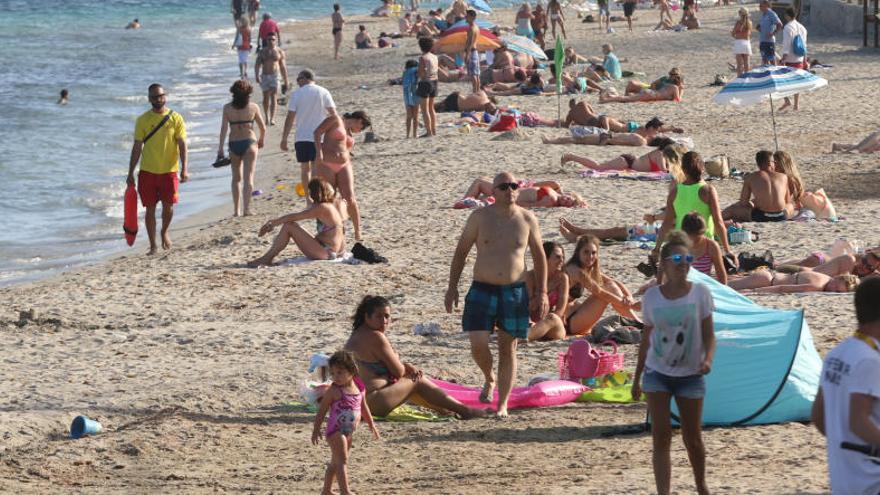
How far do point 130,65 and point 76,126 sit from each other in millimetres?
11770

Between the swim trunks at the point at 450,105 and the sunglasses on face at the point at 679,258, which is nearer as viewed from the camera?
the sunglasses on face at the point at 679,258

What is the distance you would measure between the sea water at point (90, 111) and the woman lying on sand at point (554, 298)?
6.51 m

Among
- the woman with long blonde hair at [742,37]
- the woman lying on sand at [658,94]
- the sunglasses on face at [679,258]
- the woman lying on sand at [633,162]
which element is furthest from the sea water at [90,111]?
the sunglasses on face at [679,258]

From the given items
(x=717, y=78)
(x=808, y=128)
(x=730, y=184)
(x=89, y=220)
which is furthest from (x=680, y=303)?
(x=717, y=78)

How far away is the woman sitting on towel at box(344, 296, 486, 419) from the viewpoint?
7613 millimetres

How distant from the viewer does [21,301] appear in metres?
11.7

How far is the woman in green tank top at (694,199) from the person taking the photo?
926cm

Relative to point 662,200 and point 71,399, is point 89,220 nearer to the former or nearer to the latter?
point 662,200

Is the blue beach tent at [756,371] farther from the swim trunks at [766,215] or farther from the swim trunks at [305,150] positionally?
the swim trunks at [305,150]

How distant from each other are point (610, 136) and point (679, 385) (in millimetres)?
12737

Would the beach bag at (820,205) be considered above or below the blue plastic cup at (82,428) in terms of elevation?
above

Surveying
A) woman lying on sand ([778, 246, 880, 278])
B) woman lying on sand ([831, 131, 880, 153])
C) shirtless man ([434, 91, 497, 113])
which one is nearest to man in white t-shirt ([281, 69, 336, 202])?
woman lying on sand ([778, 246, 880, 278])

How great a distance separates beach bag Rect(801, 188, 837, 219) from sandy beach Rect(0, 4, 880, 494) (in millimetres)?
210

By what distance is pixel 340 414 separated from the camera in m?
6.59
